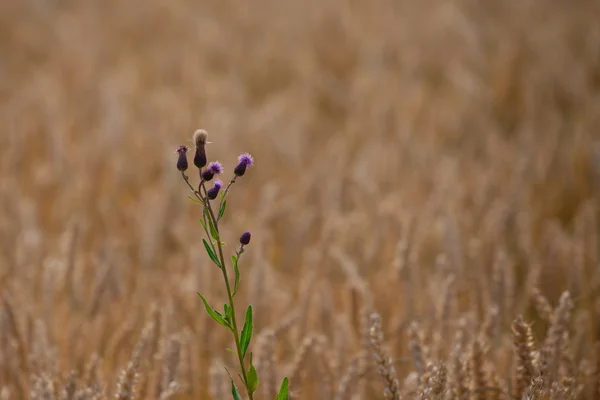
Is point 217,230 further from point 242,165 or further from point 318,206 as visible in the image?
point 318,206

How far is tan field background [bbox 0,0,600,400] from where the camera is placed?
792 millimetres

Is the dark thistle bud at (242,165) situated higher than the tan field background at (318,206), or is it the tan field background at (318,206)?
the tan field background at (318,206)

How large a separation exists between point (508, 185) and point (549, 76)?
81 cm

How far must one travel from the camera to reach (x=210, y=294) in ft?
3.35

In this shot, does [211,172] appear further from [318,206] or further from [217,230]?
[318,206]

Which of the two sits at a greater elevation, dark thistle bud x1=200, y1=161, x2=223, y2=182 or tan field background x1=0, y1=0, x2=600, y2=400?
tan field background x1=0, y1=0, x2=600, y2=400

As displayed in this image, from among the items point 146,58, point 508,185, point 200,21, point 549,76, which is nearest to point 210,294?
point 508,185

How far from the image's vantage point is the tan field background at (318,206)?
31.2 inches

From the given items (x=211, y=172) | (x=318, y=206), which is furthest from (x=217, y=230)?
(x=318, y=206)

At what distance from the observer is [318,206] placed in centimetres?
144

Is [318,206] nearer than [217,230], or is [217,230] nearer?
[217,230]

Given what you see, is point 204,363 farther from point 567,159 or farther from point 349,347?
point 567,159

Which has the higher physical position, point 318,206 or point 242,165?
point 318,206

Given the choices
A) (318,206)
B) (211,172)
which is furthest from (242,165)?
(318,206)
